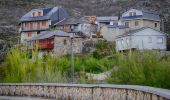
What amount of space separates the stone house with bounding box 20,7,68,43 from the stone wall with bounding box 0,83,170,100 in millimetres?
46975

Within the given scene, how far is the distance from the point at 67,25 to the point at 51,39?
12771 mm

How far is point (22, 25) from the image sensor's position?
242ft

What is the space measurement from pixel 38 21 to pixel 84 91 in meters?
56.4

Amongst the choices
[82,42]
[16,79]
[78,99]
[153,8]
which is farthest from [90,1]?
[78,99]

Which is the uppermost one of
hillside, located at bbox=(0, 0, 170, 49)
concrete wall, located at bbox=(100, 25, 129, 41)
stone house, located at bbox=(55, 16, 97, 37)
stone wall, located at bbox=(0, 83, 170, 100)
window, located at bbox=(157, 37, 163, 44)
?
hillside, located at bbox=(0, 0, 170, 49)

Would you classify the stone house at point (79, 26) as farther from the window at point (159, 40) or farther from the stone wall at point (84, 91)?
the stone wall at point (84, 91)

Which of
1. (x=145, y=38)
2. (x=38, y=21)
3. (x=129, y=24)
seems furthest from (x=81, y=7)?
(x=145, y=38)

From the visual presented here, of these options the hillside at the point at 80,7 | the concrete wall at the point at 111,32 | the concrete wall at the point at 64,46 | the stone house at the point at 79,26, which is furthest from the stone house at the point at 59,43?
the hillside at the point at 80,7

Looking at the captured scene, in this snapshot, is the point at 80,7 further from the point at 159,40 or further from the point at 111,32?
the point at 159,40

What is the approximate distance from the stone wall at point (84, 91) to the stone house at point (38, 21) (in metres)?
47.0

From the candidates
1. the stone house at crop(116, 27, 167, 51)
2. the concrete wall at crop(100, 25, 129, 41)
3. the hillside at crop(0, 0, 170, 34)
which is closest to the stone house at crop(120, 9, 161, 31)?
the concrete wall at crop(100, 25, 129, 41)

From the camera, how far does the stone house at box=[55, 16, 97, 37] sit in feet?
220

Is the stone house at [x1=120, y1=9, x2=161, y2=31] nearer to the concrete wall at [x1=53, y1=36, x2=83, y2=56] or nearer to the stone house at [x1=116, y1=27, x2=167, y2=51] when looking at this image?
the stone house at [x1=116, y1=27, x2=167, y2=51]

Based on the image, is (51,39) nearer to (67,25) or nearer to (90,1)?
(67,25)
